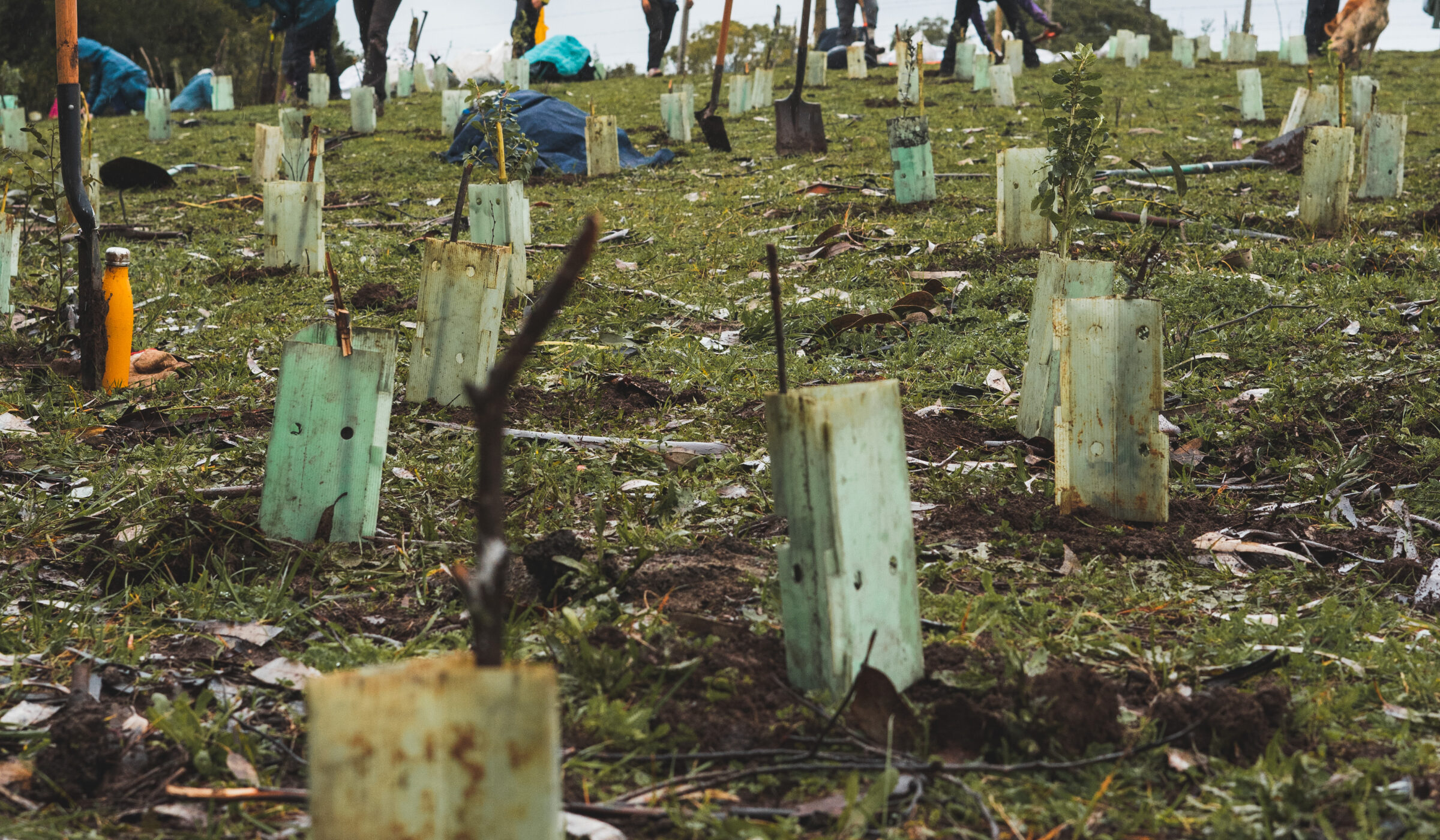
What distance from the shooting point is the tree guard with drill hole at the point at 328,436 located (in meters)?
2.64

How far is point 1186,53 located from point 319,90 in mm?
14804

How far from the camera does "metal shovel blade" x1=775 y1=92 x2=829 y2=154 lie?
432 inches

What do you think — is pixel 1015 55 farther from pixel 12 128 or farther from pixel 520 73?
pixel 12 128

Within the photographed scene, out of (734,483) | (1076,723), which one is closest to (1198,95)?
(734,483)

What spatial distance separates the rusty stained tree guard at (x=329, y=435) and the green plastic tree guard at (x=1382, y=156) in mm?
7518

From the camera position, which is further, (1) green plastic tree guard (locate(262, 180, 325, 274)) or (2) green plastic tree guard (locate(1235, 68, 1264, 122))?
(2) green plastic tree guard (locate(1235, 68, 1264, 122))

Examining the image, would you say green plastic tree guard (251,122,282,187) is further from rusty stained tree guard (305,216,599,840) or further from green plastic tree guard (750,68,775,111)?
rusty stained tree guard (305,216,599,840)

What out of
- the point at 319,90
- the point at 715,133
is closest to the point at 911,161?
the point at 715,133

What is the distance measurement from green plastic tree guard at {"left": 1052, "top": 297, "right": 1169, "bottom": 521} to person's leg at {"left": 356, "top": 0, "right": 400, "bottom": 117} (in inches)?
613

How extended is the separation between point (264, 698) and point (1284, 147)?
9.71m

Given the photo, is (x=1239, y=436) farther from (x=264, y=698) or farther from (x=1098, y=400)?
(x=264, y=698)

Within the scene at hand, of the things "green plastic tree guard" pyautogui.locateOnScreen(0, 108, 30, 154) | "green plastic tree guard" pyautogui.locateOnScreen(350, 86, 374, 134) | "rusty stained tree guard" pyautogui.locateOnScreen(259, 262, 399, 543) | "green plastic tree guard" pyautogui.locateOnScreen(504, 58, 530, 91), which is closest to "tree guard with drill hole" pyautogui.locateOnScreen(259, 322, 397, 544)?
"rusty stained tree guard" pyautogui.locateOnScreen(259, 262, 399, 543)

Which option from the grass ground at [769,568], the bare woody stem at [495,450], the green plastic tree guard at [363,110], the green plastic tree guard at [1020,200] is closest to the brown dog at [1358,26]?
the grass ground at [769,568]

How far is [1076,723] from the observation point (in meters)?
1.79
